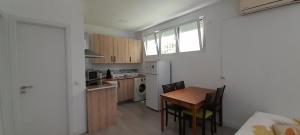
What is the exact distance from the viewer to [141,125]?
2.89 m

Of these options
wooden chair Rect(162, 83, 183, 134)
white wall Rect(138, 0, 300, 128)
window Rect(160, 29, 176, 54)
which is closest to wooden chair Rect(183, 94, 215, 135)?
wooden chair Rect(162, 83, 183, 134)

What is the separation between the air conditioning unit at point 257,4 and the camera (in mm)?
1998

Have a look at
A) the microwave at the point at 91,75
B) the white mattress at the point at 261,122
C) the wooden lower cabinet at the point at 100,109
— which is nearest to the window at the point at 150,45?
the microwave at the point at 91,75

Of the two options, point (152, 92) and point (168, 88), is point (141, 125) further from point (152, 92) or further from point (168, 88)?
point (152, 92)

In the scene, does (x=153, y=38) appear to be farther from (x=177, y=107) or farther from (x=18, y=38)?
(x=18, y=38)

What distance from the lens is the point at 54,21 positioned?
221 centimetres

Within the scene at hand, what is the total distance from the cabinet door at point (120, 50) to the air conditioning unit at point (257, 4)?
11.7 ft

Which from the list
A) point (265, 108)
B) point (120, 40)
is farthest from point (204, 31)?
point (120, 40)

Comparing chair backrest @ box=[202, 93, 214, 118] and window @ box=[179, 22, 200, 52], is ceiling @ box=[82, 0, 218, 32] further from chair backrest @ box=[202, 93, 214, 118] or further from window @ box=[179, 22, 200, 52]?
chair backrest @ box=[202, 93, 214, 118]

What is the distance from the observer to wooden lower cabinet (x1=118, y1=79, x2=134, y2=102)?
4338mm

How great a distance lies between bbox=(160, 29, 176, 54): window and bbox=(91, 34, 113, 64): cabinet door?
173 centimetres

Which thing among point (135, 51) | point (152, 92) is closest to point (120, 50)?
point (135, 51)

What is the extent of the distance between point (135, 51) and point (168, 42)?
1506 mm

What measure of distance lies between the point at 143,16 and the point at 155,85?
1978 millimetres
